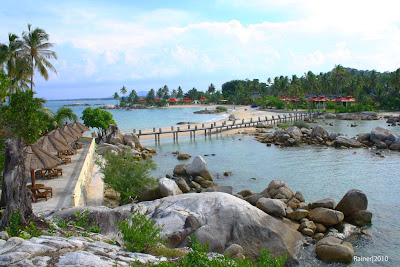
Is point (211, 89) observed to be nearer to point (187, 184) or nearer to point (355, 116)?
point (355, 116)

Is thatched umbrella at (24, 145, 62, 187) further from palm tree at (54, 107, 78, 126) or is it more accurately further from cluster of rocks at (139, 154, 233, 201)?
palm tree at (54, 107, 78, 126)

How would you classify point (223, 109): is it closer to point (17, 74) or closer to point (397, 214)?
point (17, 74)

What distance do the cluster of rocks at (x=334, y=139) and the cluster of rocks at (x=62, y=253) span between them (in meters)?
34.9

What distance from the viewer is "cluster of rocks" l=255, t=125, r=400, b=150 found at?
38.2m

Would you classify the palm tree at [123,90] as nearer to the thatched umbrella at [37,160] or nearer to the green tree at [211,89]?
the green tree at [211,89]

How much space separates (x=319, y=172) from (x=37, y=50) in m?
26.2

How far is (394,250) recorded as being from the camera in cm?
1449

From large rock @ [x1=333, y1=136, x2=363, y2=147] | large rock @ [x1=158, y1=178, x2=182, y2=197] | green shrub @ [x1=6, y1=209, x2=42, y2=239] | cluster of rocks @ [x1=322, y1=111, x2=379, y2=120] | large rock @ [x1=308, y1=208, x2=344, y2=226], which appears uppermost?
green shrub @ [x1=6, y1=209, x2=42, y2=239]

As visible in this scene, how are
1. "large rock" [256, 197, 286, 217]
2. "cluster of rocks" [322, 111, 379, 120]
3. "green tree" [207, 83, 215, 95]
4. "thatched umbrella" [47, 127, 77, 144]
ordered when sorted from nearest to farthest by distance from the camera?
"large rock" [256, 197, 286, 217] < "thatched umbrella" [47, 127, 77, 144] < "cluster of rocks" [322, 111, 379, 120] < "green tree" [207, 83, 215, 95]

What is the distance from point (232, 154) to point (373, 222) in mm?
19997

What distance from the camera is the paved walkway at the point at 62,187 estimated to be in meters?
14.6

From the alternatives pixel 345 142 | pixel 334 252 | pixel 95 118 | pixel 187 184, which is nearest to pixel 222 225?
pixel 334 252

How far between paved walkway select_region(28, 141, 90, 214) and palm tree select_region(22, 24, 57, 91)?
9.35m

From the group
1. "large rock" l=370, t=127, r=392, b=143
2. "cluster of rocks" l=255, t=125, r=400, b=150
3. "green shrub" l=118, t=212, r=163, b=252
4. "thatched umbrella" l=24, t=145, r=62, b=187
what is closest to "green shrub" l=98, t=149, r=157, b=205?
"thatched umbrella" l=24, t=145, r=62, b=187
